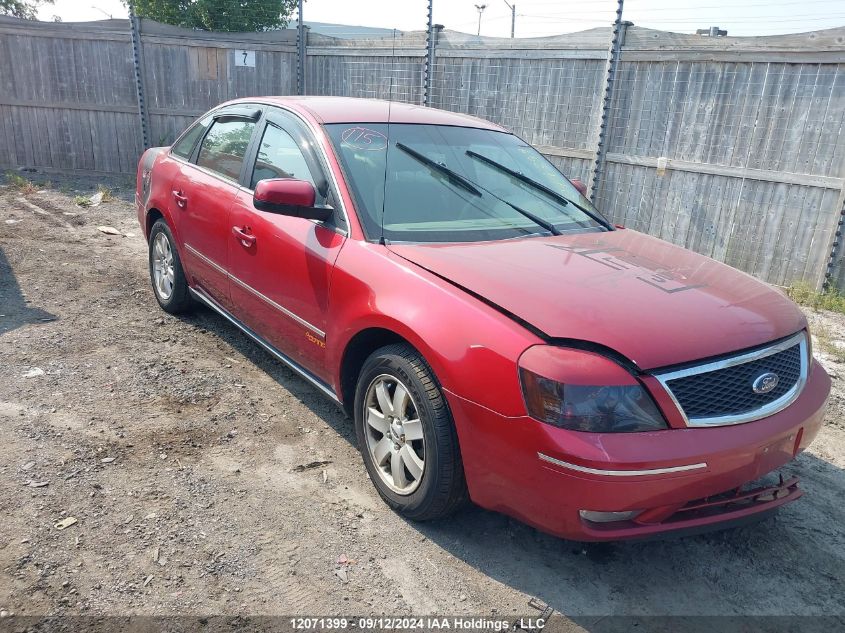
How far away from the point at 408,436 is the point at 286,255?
1.29 meters

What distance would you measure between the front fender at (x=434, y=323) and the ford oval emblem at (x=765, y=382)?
2.98 ft

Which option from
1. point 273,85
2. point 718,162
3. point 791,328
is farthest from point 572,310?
point 273,85

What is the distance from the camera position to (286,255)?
138 inches

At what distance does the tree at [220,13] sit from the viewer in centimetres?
2005

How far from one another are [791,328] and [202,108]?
10.9m

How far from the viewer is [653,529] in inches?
93.4

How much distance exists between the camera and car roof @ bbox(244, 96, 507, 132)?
3777mm

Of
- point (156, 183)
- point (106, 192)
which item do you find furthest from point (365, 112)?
point (106, 192)

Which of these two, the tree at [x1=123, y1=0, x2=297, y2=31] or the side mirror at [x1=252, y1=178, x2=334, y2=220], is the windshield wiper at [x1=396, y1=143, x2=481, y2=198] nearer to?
the side mirror at [x1=252, y1=178, x2=334, y2=220]

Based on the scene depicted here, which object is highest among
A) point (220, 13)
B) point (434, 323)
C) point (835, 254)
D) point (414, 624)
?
point (220, 13)

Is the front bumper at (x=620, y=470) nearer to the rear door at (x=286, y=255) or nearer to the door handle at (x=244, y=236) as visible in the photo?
the rear door at (x=286, y=255)

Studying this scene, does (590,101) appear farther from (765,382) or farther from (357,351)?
(765,382)

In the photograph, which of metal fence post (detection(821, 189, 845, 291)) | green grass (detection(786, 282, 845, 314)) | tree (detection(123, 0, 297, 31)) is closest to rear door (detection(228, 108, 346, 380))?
green grass (detection(786, 282, 845, 314))

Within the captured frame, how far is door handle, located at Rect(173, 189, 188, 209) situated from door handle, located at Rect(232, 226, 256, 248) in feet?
2.87
